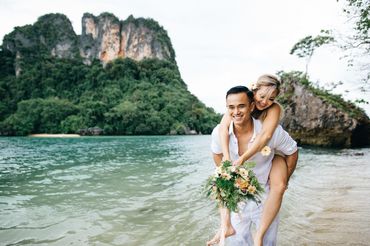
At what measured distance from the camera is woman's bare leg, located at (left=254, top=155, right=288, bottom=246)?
8.76ft

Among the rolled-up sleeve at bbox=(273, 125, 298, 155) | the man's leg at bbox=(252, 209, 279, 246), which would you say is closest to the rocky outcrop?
the rolled-up sleeve at bbox=(273, 125, 298, 155)

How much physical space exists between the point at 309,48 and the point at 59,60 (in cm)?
11026

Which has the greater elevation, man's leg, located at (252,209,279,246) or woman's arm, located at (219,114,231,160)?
woman's arm, located at (219,114,231,160)

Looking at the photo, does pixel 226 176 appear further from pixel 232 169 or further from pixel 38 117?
pixel 38 117

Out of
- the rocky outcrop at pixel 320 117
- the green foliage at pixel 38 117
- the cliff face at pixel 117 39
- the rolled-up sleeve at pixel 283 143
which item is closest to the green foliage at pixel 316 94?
the rocky outcrop at pixel 320 117

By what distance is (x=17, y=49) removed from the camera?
392 feet

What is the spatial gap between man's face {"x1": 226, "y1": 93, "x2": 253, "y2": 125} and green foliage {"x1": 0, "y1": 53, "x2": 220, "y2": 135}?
267ft

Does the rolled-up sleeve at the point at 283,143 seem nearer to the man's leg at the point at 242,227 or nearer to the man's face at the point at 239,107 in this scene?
the man's face at the point at 239,107

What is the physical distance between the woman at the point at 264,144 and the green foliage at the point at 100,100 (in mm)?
81271

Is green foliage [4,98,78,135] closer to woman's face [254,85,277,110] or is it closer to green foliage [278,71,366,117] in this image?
green foliage [278,71,366,117]

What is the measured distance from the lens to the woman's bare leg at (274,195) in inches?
105

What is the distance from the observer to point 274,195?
2723 millimetres

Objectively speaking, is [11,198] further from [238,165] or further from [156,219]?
[238,165]

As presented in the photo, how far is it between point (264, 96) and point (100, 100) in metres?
104
